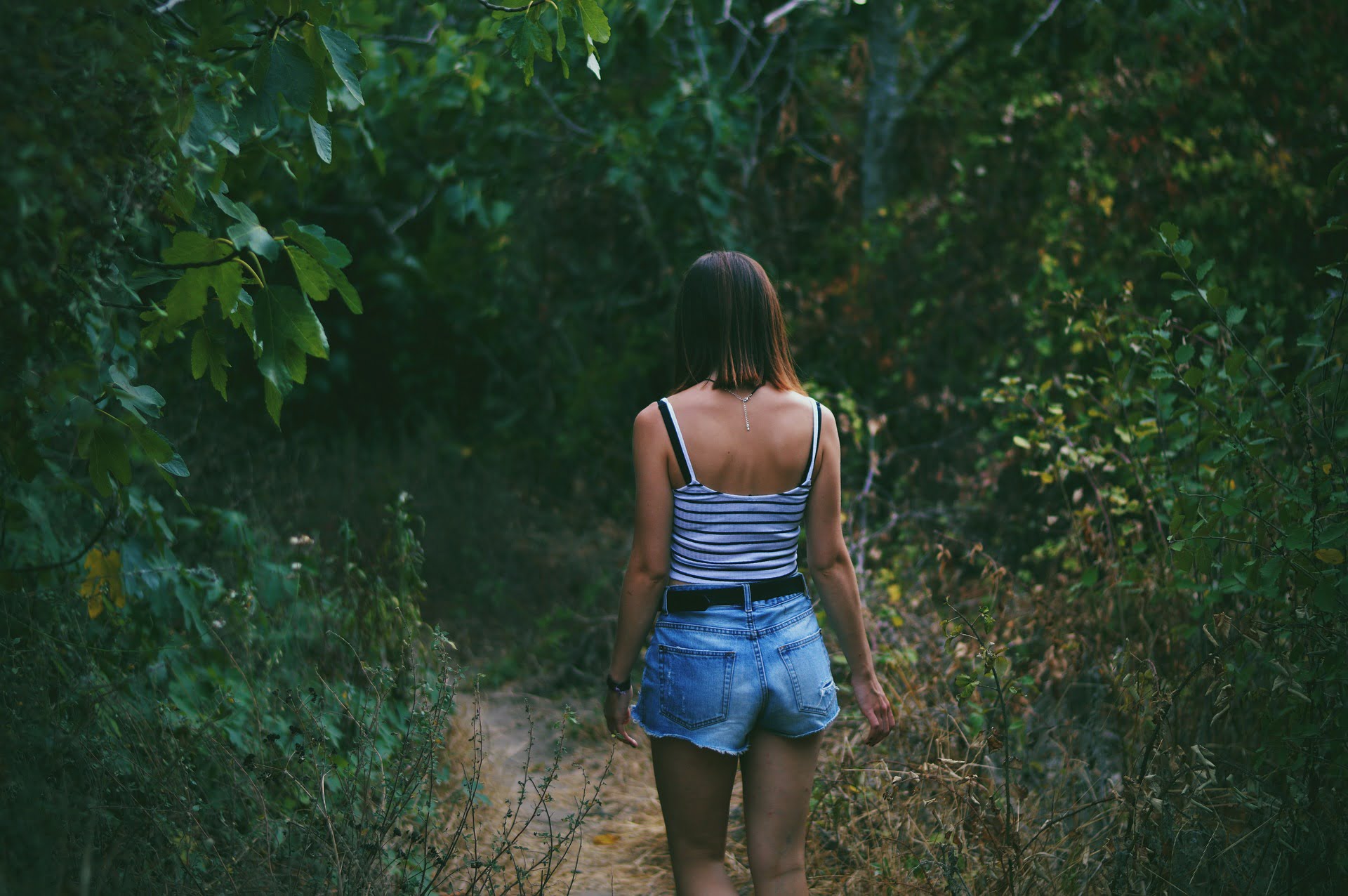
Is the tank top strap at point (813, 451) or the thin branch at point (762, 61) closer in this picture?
the tank top strap at point (813, 451)

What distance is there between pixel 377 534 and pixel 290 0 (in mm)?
4009

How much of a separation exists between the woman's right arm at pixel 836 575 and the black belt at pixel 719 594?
6.6 inches

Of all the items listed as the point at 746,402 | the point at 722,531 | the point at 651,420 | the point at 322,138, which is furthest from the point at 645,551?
the point at 322,138

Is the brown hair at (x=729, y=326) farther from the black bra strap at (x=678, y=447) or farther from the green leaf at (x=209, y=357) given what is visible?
the green leaf at (x=209, y=357)

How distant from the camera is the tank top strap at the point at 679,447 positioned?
8.25ft

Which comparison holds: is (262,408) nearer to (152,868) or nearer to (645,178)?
(645,178)

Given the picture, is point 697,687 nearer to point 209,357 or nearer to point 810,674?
point 810,674

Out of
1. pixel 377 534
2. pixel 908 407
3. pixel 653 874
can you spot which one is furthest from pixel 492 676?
pixel 908 407

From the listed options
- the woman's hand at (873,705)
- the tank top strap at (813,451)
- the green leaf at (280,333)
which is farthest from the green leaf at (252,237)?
the woman's hand at (873,705)

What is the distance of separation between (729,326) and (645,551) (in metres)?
0.56

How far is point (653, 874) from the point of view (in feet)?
12.8

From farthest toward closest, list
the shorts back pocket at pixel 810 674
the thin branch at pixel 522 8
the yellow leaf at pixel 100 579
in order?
the yellow leaf at pixel 100 579
the thin branch at pixel 522 8
the shorts back pocket at pixel 810 674

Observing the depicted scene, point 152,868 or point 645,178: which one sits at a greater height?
point 645,178

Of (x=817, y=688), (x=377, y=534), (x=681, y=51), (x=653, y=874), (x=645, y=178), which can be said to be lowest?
(x=653, y=874)
